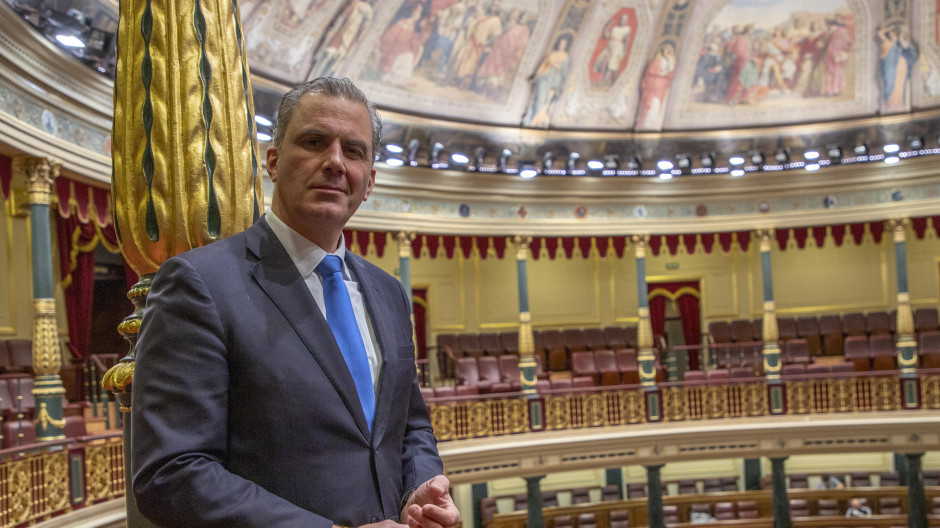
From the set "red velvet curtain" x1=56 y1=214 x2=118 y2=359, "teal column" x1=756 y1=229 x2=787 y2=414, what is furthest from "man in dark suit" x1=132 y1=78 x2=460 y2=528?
"teal column" x1=756 y1=229 x2=787 y2=414

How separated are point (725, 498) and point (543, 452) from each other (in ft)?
19.6

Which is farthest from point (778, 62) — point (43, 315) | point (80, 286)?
point (43, 315)

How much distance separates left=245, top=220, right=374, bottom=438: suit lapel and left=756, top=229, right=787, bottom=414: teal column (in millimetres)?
15249

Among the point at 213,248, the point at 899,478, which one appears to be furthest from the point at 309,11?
the point at 899,478

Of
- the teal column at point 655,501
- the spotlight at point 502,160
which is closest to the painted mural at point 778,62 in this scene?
the spotlight at point 502,160

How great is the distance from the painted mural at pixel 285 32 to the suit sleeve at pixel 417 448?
1122cm

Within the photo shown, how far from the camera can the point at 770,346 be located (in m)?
16.5

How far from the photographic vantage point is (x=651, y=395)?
15.7m

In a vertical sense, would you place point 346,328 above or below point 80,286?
below

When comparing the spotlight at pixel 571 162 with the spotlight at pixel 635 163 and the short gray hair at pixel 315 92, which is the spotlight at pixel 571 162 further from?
the short gray hair at pixel 315 92

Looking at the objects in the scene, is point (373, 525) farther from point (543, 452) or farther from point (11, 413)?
point (543, 452)

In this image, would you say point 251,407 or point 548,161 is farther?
point 548,161

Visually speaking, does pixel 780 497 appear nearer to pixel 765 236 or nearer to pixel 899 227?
pixel 765 236

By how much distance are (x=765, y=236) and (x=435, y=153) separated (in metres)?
7.59
